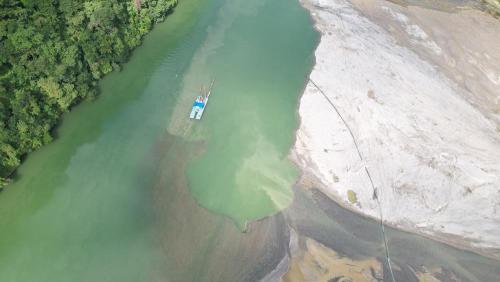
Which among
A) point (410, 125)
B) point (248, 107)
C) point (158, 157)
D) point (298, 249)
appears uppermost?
point (410, 125)

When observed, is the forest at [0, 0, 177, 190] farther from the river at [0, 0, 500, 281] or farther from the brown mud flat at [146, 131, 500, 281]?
the brown mud flat at [146, 131, 500, 281]

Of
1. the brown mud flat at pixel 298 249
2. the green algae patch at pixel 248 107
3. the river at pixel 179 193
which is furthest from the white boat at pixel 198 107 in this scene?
the brown mud flat at pixel 298 249

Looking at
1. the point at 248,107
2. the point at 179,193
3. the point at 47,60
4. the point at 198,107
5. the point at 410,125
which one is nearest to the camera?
the point at 179,193

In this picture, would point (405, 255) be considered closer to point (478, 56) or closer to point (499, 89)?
point (499, 89)

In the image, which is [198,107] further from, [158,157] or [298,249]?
[298,249]

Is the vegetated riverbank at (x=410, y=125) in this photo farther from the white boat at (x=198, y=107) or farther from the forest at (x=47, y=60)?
the forest at (x=47, y=60)

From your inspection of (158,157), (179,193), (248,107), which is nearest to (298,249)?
(179,193)

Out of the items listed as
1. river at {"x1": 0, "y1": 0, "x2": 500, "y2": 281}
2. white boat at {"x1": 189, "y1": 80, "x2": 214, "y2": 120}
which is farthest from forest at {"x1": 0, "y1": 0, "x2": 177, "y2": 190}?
white boat at {"x1": 189, "y1": 80, "x2": 214, "y2": 120}
